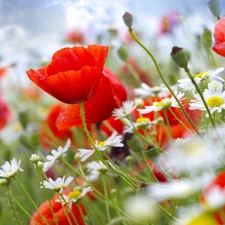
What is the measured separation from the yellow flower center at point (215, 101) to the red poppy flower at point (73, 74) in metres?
0.06

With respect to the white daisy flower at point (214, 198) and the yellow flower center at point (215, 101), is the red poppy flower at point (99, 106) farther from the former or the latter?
the white daisy flower at point (214, 198)

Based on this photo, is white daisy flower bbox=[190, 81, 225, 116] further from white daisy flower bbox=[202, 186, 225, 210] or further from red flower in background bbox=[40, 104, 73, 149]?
red flower in background bbox=[40, 104, 73, 149]

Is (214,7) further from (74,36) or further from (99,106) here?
(74,36)

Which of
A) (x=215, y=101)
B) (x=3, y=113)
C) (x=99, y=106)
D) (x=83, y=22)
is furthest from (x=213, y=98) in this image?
(x=3, y=113)

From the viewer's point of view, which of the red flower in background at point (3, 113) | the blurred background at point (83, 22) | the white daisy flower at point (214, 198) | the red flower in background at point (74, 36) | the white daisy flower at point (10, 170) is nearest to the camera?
the white daisy flower at point (214, 198)

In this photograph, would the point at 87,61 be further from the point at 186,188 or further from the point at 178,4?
the point at 178,4

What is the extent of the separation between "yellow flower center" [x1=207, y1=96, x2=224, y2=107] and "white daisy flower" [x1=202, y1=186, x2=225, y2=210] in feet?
0.46

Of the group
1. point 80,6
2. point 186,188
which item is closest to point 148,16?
point 80,6

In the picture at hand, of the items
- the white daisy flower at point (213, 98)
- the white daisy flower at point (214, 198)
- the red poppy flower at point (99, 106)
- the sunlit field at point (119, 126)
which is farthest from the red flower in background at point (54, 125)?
the white daisy flower at point (214, 198)

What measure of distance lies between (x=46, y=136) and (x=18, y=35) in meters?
0.13

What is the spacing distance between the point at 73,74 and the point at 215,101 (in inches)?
3.2

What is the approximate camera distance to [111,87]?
0.40 meters

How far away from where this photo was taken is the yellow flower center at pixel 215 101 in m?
0.30

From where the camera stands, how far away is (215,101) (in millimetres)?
301
